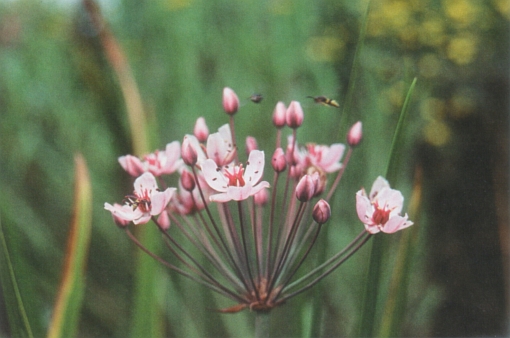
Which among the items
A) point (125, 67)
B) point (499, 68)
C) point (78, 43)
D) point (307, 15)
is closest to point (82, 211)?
point (125, 67)

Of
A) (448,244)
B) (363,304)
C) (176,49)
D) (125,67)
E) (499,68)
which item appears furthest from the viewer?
(176,49)

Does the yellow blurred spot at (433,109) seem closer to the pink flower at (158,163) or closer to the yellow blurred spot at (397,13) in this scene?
the yellow blurred spot at (397,13)

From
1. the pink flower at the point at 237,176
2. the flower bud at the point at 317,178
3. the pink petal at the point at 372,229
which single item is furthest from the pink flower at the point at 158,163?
the pink petal at the point at 372,229

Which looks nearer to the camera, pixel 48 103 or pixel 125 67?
pixel 125 67

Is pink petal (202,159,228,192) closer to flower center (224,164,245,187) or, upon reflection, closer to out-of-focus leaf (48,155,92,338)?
flower center (224,164,245,187)

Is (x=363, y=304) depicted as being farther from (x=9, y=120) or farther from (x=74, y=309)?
(x=9, y=120)

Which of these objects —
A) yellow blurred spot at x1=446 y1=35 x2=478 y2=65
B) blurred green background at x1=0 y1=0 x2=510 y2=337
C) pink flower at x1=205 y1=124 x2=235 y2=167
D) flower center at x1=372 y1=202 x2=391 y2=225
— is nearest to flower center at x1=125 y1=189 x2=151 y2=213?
pink flower at x1=205 y1=124 x2=235 y2=167
